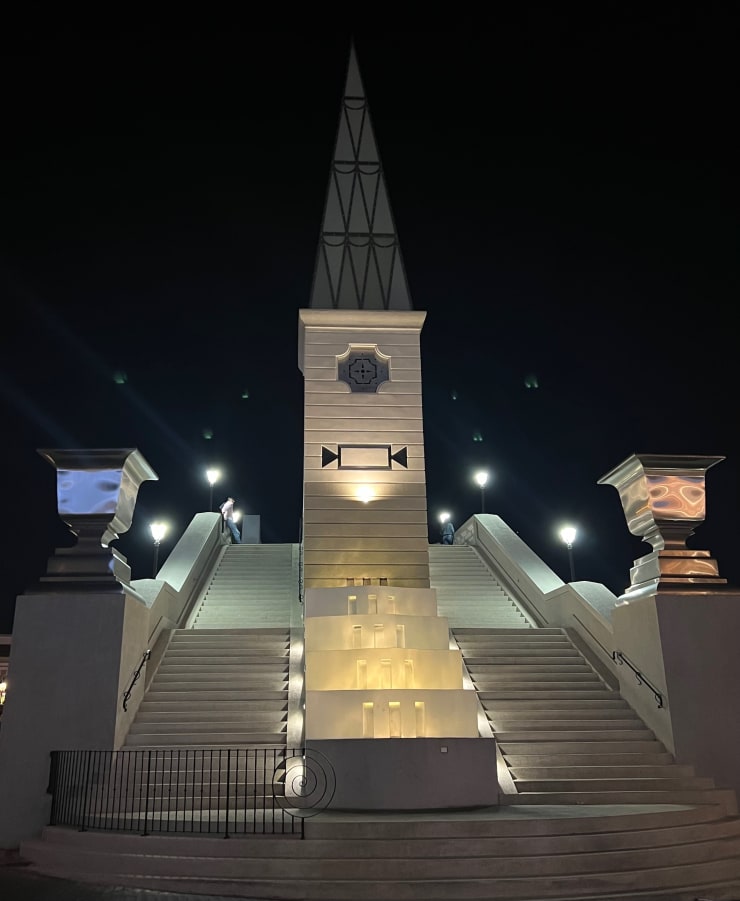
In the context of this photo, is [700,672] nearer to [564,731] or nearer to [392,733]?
[564,731]

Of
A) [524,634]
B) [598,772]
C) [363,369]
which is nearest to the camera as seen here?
[598,772]

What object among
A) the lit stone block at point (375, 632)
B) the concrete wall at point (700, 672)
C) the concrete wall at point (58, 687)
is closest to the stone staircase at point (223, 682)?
the concrete wall at point (58, 687)

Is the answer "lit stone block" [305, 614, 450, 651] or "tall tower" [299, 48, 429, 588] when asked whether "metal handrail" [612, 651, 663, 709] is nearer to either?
"lit stone block" [305, 614, 450, 651]

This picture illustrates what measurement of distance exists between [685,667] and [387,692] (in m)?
4.05

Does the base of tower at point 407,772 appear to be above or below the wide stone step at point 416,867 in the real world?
above

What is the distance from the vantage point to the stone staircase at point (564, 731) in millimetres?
9183

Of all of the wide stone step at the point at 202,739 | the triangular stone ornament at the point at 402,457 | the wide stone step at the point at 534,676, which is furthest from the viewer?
the triangular stone ornament at the point at 402,457

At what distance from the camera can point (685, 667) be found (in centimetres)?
1039

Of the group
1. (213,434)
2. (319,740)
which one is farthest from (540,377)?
(319,740)

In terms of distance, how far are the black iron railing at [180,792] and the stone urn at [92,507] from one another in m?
2.31

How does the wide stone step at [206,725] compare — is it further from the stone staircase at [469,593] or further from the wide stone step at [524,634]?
the stone staircase at [469,593]

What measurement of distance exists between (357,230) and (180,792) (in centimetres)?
1329

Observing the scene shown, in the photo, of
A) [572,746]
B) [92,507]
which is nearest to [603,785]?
[572,746]

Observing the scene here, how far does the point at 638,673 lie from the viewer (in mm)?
10828
